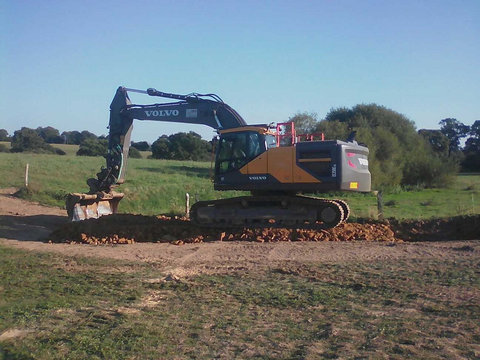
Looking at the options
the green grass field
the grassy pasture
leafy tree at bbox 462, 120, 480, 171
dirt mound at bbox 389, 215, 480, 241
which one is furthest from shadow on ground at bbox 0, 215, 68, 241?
leafy tree at bbox 462, 120, 480, 171

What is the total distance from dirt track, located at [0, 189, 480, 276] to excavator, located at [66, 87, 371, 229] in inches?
34.3

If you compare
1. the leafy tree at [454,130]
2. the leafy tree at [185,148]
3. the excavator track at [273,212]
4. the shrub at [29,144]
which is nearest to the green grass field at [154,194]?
the excavator track at [273,212]

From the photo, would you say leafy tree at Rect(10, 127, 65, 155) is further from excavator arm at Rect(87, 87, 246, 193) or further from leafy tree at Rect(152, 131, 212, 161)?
excavator arm at Rect(87, 87, 246, 193)

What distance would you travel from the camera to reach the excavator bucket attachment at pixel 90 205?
15789 millimetres

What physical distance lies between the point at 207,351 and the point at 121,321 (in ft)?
5.04

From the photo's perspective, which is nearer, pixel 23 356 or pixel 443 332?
pixel 23 356

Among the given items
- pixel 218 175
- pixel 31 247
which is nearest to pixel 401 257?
pixel 218 175

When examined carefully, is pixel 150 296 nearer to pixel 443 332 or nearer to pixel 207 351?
pixel 207 351

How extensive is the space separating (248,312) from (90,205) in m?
10.8

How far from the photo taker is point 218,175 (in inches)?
576

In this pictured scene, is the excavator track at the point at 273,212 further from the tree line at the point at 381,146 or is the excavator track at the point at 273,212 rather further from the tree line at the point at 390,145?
the tree line at the point at 390,145

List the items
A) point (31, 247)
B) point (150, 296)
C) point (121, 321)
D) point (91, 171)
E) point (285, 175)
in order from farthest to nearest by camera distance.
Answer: point (91, 171) → point (285, 175) → point (31, 247) → point (150, 296) → point (121, 321)

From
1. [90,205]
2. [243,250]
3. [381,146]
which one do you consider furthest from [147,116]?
[381,146]

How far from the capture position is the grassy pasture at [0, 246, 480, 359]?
545cm
